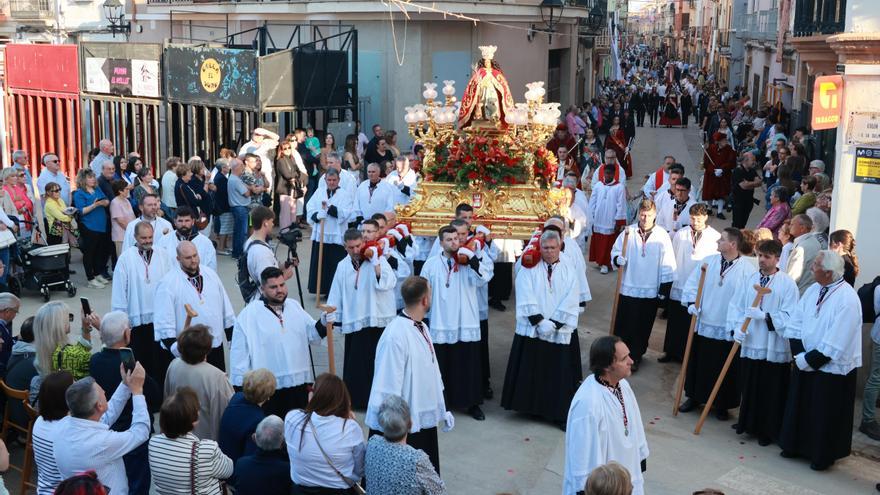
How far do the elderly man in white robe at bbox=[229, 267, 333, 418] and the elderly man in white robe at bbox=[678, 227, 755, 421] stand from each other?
3.68 metres

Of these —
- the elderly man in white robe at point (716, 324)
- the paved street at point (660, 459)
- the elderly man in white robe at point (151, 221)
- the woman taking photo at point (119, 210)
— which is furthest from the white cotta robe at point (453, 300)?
the woman taking photo at point (119, 210)

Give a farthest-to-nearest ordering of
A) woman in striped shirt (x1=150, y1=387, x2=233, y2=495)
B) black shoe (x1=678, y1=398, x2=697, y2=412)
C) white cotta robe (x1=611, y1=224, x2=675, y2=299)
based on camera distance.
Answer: white cotta robe (x1=611, y1=224, x2=675, y2=299)
black shoe (x1=678, y1=398, x2=697, y2=412)
woman in striped shirt (x1=150, y1=387, x2=233, y2=495)

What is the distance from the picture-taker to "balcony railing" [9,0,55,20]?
34.1 meters

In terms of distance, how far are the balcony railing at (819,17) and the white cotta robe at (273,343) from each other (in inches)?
355

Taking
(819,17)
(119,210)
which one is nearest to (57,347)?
(119,210)

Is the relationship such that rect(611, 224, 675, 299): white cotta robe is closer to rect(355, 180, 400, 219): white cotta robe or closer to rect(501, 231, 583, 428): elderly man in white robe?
rect(501, 231, 583, 428): elderly man in white robe

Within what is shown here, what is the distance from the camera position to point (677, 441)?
837 centimetres

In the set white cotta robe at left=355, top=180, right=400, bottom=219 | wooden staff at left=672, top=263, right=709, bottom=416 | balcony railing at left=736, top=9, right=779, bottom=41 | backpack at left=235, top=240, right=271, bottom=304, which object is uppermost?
balcony railing at left=736, top=9, right=779, bottom=41

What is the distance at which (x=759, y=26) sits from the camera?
3416 cm

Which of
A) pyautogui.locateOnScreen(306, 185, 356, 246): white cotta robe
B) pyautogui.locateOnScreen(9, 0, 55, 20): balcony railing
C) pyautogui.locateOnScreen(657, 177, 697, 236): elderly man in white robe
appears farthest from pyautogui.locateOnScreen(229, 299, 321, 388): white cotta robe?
pyautogui.locateOnScreen(9, 0, 55, 20): balcony railing

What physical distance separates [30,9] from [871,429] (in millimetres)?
33418

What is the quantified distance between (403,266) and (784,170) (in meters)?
6.38

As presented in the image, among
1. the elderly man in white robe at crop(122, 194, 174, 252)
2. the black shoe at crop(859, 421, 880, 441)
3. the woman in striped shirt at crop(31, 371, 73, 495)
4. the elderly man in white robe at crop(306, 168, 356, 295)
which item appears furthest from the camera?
the elderly man in white robe at crop(306, 168, 356, 295)

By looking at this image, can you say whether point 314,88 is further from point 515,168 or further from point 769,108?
point 769,108
